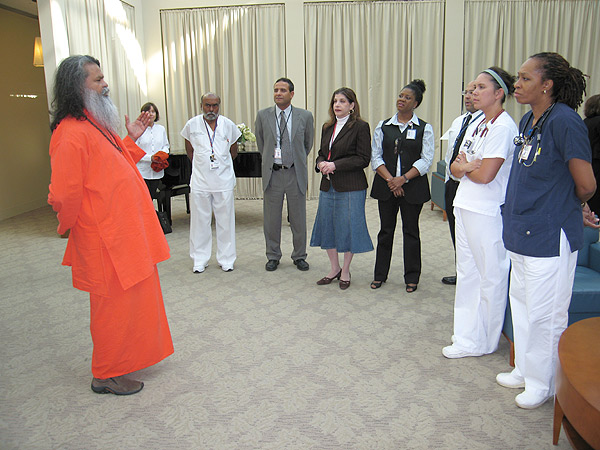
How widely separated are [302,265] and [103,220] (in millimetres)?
2772

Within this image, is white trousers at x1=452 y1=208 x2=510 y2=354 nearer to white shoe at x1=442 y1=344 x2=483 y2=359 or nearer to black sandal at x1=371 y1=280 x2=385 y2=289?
white shoe at x1=442 y1=344 x2=483 y2=359

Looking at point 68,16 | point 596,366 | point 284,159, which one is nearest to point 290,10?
point 68,16

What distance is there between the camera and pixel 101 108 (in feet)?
9.05

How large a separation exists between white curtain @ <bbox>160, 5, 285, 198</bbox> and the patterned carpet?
5.38 metres

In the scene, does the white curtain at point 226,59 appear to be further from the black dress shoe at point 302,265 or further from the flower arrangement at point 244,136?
the black dress shoe at point 302,265

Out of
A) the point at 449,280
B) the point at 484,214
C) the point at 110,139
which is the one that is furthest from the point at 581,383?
the point at 449,280

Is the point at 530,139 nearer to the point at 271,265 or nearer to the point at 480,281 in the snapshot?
the point at 480,281

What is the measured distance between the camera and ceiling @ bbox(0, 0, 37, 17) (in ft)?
26.2

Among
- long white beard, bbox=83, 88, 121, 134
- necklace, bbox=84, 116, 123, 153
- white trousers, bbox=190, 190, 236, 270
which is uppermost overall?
long white beard, bbox=83, 88, 121, 134

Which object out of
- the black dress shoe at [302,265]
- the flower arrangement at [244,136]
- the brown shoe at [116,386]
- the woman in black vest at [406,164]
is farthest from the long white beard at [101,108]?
the flower arrangement at [244,136]

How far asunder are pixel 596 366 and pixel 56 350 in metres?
3.21

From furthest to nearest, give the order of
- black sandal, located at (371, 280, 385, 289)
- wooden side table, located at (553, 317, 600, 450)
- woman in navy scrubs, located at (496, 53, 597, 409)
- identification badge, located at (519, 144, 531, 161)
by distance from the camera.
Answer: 1. black sandal, located at (371, 280, 385, 289)
2. identification badge, located at (519, 144, 531, 161)
3. woman in navy scrubs, located at (496, 53, 597, 409)
4. wooden side table, located at (553, 317, 600, 450)

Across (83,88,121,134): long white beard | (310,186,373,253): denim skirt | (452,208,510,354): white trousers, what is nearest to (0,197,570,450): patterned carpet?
(452,208,510,354): white trousers

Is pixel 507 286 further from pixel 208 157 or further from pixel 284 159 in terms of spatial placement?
pixel 208 157
